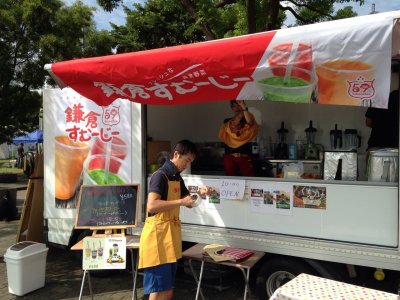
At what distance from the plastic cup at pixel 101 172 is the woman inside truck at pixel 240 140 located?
1202 mm

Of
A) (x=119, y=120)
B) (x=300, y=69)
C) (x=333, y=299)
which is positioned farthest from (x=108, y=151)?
(x=333, y=299)

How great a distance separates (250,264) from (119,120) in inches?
87.0

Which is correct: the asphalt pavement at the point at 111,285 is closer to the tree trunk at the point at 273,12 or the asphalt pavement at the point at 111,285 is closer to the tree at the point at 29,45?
the tree trunk at the point at 273,12

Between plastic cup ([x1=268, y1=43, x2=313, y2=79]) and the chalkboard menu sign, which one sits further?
the chalkboard menu sign

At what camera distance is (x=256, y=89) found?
3.44m

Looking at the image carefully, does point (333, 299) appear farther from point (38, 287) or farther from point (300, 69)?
point (38, 287)

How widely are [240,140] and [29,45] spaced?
29.3ft

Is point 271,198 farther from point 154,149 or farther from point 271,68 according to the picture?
point 154,149

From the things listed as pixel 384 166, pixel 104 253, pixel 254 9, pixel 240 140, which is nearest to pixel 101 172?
pixel 104 253

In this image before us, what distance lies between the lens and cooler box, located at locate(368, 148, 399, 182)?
3.41 meters

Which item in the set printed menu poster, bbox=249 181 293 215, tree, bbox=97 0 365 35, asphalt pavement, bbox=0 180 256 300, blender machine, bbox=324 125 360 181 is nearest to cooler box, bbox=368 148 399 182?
blender machine, bbox=324 125 360 181

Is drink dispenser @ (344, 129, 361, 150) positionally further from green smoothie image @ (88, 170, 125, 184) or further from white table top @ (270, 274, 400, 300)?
white table top @ (270, 274, 400, 300)

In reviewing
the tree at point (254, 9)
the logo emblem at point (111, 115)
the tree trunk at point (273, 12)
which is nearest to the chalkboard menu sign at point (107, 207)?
the logo emblem at point (111, 115)

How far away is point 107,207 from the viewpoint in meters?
4.36
